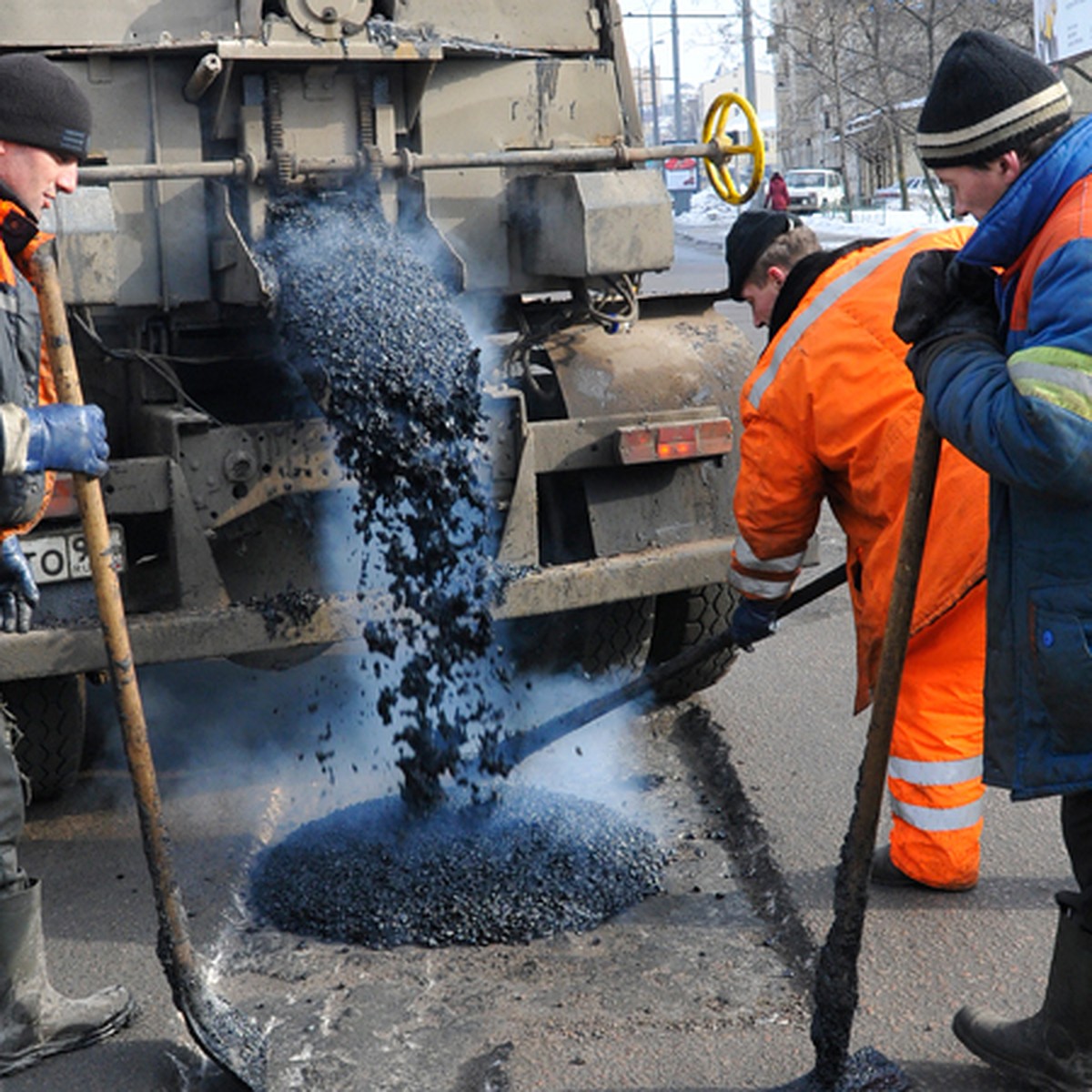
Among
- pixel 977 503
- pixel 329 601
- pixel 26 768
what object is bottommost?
pixel 26 768

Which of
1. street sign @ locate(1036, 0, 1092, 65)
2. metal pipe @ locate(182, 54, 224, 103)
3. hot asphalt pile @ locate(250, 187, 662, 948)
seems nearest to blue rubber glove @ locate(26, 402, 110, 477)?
hot asphalt pile @ locate(250, 187, 662, 948)

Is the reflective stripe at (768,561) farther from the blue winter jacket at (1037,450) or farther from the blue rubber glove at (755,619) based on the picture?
the blue winter jacket at (1037,450)

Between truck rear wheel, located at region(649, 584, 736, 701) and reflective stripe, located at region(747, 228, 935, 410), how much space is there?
1.35 metres

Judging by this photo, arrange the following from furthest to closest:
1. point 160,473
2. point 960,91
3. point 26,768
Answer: point 26,768 → point 160,473 → point 960,91

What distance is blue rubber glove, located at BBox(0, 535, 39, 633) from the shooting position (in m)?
3.32

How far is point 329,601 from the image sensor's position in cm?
400

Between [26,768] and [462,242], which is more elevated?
[462,242]

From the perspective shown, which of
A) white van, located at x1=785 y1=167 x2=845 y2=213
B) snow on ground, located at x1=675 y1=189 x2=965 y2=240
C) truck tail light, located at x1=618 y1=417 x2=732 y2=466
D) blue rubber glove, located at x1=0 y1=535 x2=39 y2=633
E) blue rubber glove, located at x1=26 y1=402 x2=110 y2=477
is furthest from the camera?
white van, located at x1=785 y1=167 x2=845 y2=213

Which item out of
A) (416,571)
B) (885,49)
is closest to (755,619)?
(416,571)

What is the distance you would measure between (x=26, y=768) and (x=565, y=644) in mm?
1692

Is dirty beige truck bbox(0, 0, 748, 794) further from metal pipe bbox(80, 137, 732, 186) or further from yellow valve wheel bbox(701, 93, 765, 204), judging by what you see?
yellow valve wheel bbox(701, 93, 765, 204)

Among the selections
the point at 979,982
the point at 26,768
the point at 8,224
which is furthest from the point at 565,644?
the point at 8,224

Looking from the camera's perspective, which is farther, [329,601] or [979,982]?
[329,601]

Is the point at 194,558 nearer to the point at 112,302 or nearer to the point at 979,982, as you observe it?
the point at 112,302
